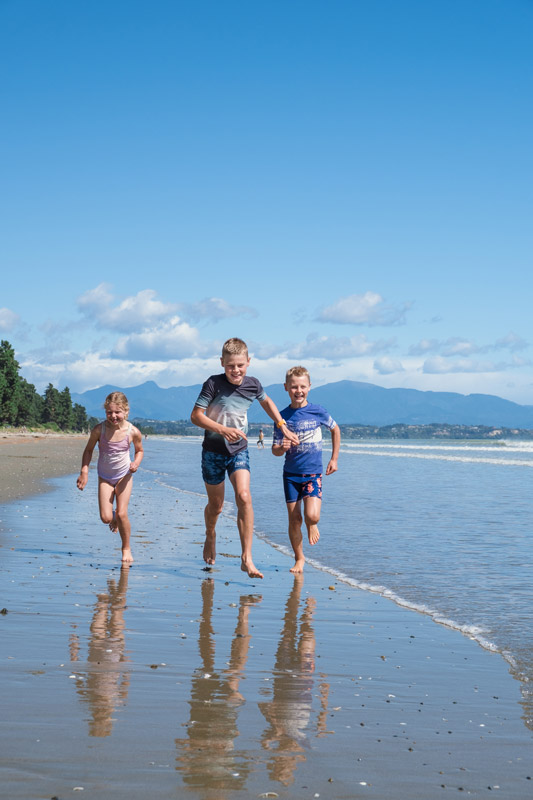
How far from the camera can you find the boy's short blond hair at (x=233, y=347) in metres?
7.38

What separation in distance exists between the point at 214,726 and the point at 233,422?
411 centimetres

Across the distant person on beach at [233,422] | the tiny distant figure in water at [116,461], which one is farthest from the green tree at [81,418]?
the distant person on beach at [233,422]

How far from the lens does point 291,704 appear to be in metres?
4.01

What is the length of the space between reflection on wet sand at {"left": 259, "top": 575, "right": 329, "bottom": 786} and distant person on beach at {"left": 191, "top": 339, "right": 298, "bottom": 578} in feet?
5.51

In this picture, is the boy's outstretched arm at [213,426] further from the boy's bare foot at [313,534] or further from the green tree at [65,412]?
the green tree at [65,412]

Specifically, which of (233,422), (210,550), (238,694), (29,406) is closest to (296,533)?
(210,550)

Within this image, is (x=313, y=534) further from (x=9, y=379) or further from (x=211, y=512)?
(x=9, y=379)

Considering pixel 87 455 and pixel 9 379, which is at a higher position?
pixel 9 379

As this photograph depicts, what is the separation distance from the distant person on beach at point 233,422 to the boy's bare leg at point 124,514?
119cm

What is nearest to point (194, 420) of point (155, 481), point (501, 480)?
point (155, 481)

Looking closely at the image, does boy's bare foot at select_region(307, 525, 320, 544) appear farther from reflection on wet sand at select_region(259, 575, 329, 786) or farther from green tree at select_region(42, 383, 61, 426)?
green tree at select_region(42, 383, 61, 426)

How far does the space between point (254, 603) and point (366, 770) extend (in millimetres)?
3538

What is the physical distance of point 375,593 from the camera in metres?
7.53

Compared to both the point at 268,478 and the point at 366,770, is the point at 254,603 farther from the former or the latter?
the point at 268,478
